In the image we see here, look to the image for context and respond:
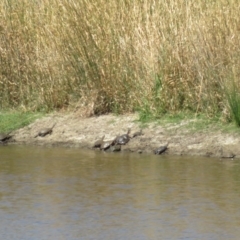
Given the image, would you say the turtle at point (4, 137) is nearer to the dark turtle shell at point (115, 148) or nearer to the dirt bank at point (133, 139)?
the dirt bank at point (133, 139)

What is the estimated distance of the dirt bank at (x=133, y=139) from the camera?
28.9 ft

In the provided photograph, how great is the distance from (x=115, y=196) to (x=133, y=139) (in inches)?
94.3

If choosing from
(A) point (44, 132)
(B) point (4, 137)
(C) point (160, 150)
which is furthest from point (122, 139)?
(B) point (4, 137)

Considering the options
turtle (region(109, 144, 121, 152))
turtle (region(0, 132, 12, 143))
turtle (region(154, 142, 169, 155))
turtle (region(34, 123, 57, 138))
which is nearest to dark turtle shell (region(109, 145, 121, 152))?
turtle (region(109, 144, 121, 152))

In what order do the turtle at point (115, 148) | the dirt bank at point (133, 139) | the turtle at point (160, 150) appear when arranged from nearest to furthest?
the dirt bank at point (133, 139), the turtle at point (160, 150), the turtle at point (115, 148)

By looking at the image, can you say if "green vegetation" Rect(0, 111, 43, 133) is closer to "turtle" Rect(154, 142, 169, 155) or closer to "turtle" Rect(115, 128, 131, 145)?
"turtle" Rect(115, 128, 131, 145)

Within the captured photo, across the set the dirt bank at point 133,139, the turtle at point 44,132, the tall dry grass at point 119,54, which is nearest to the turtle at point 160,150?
the dirt bank at point 133,139

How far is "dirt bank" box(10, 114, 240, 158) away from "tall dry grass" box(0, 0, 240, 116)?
9.6 inches

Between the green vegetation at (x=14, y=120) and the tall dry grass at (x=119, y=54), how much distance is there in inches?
8.1

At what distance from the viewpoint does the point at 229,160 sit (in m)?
8.45

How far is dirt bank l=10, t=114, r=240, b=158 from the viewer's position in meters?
8.81

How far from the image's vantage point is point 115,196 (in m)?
7.00

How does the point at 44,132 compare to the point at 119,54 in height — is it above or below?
below

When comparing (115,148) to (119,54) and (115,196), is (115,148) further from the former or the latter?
(115,196)
